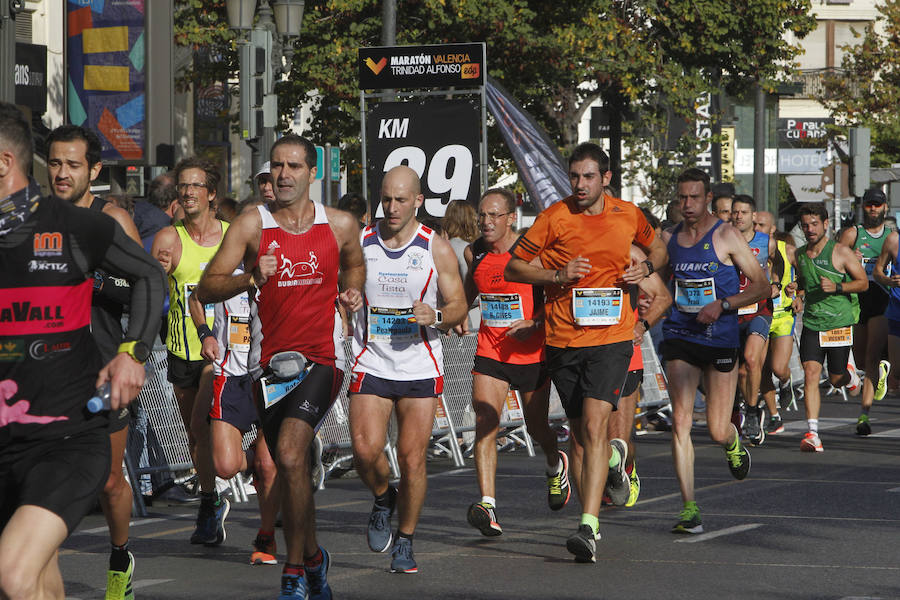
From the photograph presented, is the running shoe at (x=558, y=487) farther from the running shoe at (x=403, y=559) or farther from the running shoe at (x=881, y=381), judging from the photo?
the running shoe at (x=881, y=381)

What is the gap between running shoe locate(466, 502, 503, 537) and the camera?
870 centimetres

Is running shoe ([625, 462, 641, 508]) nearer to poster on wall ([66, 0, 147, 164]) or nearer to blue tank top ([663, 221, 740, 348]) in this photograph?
blue tank top ([663, 221, 740, 348])

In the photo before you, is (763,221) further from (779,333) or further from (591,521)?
(591,521)

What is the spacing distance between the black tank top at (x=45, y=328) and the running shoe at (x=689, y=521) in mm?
4580

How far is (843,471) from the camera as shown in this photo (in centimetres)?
1194

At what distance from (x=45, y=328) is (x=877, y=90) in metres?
44.0

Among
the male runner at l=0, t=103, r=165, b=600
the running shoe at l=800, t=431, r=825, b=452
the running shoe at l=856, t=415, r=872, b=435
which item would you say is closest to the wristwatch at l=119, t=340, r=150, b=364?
the male runner at l=0, t=103, r=165, b=600

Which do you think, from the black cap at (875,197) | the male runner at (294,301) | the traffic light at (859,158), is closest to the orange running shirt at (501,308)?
the male runner at (294,301)

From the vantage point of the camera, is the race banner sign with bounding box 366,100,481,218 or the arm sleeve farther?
the race banner sign with bounding box 366,100,481,218

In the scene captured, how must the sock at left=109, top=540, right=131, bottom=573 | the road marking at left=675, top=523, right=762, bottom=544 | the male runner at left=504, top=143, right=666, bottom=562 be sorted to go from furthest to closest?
the road marking at left=675, top=523, right=762, bottom=544 → the male runner at left=504, top=143, right=666, bottom=562 → the sock at left=109, top=540, right=131, bottom=573

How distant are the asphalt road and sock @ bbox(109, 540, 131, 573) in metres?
0.62

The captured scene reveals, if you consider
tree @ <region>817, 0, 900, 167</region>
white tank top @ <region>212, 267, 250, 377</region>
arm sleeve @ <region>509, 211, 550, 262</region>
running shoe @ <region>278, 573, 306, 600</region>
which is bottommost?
running shoe @ <region>278, 573, 306, 600</region>

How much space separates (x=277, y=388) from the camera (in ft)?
22.7

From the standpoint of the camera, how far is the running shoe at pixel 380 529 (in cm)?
794
